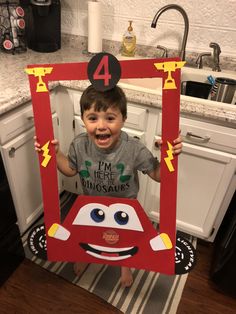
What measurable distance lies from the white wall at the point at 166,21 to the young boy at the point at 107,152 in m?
0.82

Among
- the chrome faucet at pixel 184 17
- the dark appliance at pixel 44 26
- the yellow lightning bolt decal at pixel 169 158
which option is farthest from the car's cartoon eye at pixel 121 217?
the dark appliance at pixel 44 26

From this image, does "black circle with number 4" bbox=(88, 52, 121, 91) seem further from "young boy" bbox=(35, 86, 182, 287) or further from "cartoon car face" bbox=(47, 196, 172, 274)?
"cartoon car face" bbox=(47, 196, 172, 274)

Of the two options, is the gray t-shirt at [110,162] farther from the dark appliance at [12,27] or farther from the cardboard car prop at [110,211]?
the dark appliance at [12,27]

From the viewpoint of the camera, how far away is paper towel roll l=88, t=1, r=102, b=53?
148 centimetres

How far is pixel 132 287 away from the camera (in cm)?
137

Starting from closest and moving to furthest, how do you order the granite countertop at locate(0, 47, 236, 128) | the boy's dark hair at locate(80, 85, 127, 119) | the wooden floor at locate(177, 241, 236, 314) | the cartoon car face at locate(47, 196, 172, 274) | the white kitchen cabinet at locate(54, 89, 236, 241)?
the boy's dark hair at locate(80, 85, 127, 119) < the cartoon car face at locate(47, 196, 172, 274) < the granite countertop at locate(0, 47, 236, 128) < the white kitchen cabinet at locate(54, 89, 236, 241) < the wooden floor at locate(177, 241, 236, 314)

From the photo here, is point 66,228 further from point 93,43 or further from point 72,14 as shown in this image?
point 72,14

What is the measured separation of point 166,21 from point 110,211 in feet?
3.76

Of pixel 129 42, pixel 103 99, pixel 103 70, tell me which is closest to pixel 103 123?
pixel 103 99

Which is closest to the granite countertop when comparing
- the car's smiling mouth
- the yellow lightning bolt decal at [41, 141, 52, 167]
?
the yellow lightning bolt decal at [41, 141, 52, 167]

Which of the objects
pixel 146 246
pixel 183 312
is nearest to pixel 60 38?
pixel 146 246

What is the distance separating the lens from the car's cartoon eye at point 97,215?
1005mm

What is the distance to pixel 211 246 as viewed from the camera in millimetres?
1609

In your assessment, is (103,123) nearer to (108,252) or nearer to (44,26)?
(108,252)
